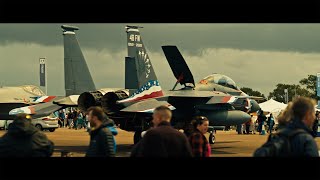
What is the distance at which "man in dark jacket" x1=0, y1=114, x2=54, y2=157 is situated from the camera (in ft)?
22.6

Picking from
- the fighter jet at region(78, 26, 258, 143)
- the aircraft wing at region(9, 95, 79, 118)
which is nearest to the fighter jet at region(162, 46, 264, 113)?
the fighter jet at region(78, 26, 258, 143)

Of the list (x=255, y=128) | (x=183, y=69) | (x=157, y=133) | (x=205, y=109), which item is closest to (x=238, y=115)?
(x=205, y=109)

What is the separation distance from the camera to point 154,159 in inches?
235

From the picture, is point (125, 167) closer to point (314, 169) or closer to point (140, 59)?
point (314, 169)

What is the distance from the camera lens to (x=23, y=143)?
6.91 metres

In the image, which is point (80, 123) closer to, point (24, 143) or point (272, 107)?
point (272, 107)

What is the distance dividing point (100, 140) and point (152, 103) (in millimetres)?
15119

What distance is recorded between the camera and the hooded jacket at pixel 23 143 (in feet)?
22.6

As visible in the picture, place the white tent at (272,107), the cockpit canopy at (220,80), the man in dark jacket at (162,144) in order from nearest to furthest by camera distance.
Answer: the man in dark jacket at (162,144) < the cockpit canopy at (220,80) < the white tent at (272,107)

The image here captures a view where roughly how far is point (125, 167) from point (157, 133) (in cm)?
79

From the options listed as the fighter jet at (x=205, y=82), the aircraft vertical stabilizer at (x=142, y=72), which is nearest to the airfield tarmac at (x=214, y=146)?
the fighter jet at (x=205, y=82)

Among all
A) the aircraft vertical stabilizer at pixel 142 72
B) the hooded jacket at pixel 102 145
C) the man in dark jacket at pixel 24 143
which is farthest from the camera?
the aircraft vertical stabilizer at pixel 142 72

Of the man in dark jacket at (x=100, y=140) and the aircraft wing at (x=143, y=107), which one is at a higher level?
the man in dark jacket at (x=100, y=140)

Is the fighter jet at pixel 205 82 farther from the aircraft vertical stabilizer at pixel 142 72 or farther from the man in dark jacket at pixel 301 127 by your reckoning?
the man in dark jacket at pixel 301 127
